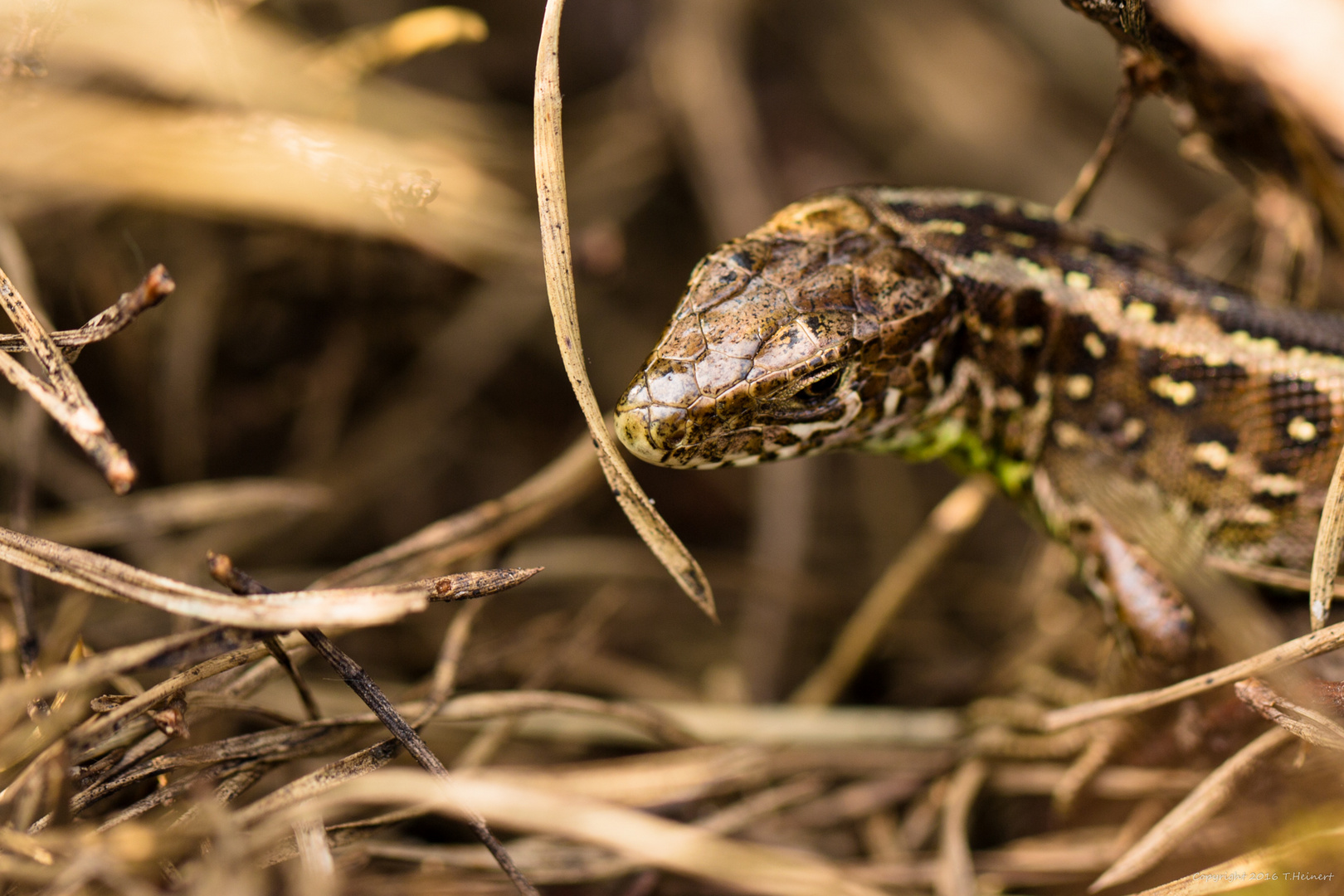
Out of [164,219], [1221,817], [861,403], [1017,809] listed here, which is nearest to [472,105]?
[164,219]

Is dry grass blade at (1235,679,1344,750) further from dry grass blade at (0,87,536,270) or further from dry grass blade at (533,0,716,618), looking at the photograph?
dry grass blade at (0,87,536,270)

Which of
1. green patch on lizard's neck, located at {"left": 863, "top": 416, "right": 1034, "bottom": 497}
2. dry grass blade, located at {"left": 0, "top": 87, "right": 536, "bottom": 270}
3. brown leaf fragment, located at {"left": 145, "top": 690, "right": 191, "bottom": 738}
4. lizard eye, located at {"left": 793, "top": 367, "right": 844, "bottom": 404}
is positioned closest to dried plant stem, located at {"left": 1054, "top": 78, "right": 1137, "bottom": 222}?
green patch on lizard's neck, located at {"left": 863, "top": 416, "right": 1034, "bottom": 497}

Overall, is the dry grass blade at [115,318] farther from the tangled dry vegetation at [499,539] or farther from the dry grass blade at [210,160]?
the dry grass blade at [210,160]

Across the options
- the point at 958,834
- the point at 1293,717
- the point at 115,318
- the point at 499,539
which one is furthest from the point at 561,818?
the point at 1293,717

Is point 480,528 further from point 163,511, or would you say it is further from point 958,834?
point 958,834

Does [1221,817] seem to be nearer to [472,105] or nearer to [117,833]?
[117,833]

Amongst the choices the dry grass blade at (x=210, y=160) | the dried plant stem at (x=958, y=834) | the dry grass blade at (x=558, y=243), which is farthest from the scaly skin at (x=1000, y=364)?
the dry grass blade at (x=210, y=160)

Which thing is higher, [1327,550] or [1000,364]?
[1000,364]
